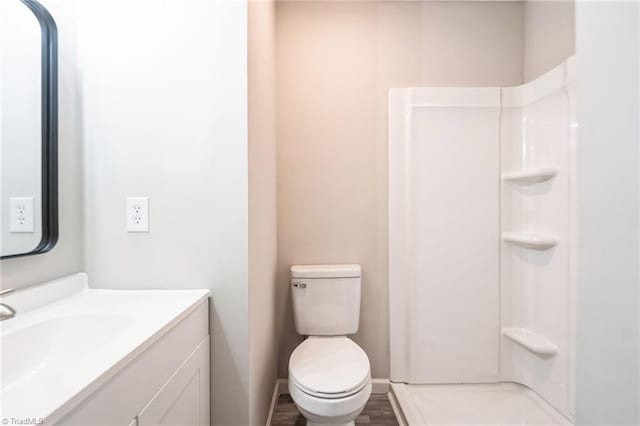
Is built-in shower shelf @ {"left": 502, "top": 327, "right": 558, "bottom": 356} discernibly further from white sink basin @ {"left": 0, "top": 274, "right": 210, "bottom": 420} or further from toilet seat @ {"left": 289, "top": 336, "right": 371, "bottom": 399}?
white sink basin @ {"left": 0, "top": 274, "right": 210, "bottom": 420}

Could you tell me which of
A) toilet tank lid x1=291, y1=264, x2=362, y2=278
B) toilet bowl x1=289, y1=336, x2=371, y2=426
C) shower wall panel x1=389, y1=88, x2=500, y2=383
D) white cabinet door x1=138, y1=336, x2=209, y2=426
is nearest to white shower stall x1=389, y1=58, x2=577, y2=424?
shower wall panel x1=389, y1=88, x2=500, y2=383

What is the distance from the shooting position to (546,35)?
1.91m

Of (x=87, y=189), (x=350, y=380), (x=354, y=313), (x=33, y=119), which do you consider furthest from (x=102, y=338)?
(x=354, y=313)

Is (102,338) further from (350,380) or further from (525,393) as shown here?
(525,393)

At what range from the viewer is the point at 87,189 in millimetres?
1253

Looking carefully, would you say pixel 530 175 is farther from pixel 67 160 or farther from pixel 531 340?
pixel 67 160

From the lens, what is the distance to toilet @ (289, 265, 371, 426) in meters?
1.35

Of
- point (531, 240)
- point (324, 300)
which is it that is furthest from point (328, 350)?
point (531, 240)

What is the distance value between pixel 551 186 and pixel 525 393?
1.24 meters

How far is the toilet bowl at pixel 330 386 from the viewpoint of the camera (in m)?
1.34

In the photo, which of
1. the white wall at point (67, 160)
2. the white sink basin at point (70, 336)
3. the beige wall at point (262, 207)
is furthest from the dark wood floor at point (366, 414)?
the white wall at point (67, 160)

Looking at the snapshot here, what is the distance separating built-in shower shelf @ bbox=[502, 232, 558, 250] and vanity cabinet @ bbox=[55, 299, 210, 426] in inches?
69.3

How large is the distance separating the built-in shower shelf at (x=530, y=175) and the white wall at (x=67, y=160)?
2.19 m

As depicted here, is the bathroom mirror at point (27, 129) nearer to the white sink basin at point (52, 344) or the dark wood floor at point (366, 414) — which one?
the white sink basin at point (52, 344)
